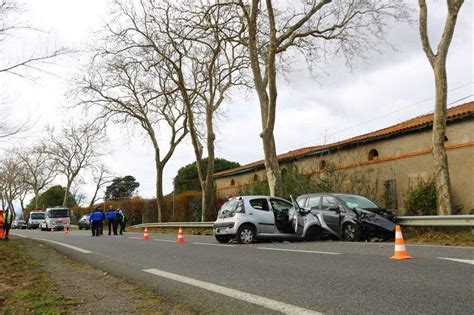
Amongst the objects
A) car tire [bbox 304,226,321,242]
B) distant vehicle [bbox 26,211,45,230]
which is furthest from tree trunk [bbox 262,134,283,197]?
distant vehicle [bbox 26,211,45,230]

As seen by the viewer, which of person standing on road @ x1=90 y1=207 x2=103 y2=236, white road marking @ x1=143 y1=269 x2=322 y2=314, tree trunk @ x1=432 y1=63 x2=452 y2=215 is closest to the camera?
white road marking @ x1=143 y1=269 x2=322 y2=314

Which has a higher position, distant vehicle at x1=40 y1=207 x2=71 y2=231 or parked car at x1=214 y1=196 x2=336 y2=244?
distant vehicle at x1=40 y1=207 x2=71 y2=231

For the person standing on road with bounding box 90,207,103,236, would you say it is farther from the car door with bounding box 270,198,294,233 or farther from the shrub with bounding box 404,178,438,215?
the shrub with bounding box 404,178,438,215

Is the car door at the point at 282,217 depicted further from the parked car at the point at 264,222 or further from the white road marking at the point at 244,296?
the white road marking at the point at 244,296

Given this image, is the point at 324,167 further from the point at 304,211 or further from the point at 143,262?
the point at 143,262

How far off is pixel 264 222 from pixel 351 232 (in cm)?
272

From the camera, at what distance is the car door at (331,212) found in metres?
14.8

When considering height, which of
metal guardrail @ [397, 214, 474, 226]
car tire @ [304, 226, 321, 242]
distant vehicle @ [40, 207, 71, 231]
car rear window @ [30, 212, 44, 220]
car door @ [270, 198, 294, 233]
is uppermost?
car rear window @ [30, 212, 44, 220]

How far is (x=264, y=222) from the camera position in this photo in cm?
1547

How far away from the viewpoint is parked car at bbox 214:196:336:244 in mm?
15234

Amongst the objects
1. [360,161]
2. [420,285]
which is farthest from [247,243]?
[360,161]

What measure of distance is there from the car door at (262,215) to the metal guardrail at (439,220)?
3915 mm

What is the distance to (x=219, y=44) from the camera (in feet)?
88.2

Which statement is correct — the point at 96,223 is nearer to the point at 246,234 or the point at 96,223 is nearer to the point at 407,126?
the point at 246,234
